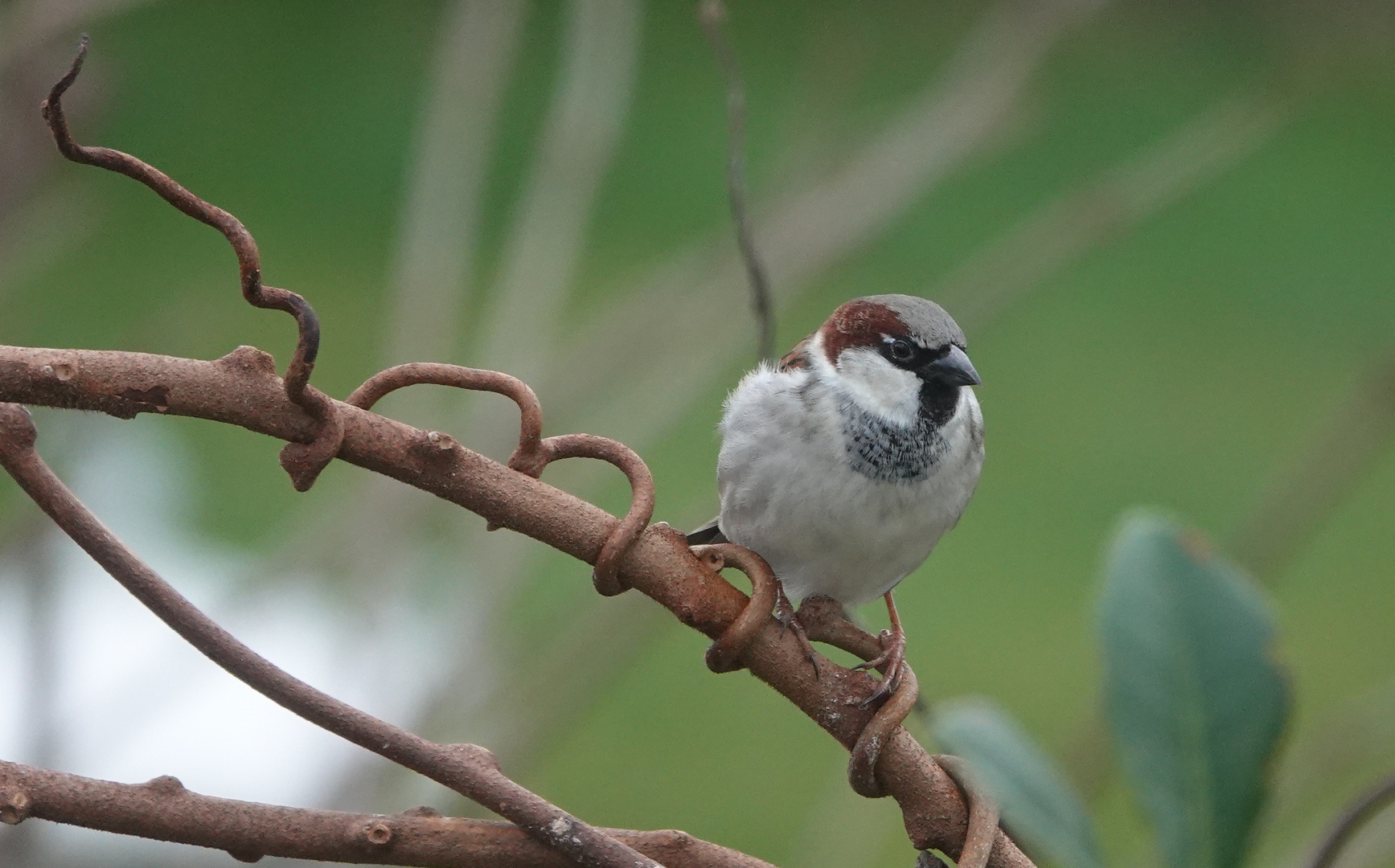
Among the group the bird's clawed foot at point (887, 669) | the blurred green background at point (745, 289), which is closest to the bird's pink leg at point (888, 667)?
the bird's clawed foot at point (887, 669)

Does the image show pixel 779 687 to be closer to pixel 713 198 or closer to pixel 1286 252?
pixel 713 198

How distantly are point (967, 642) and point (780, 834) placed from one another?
0.78 metres

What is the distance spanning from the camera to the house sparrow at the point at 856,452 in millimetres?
1063

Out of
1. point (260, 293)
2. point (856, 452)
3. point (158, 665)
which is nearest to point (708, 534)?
point (856, 452)

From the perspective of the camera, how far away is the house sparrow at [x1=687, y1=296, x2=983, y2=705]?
106cm

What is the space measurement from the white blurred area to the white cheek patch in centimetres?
43

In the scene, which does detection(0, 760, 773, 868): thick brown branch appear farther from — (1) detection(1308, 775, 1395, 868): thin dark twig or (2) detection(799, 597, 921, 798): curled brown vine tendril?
(1) detection(1308, 775, 1395, 868): thin dark twig

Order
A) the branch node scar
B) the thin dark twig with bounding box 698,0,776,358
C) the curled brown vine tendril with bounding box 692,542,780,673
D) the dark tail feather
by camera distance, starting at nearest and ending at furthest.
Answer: the branch node scar
the curled brown vine tendril with bounding box 692,542,780,673
the thin dark twig with bounding box 698,0,776,358
the dark tail feather

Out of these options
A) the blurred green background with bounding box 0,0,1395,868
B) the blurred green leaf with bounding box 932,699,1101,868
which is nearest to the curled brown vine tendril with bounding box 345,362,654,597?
the blurred green leaf with bounding box 932,699,1101,868

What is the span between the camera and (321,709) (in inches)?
19.8

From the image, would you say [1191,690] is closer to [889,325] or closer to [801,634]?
[801,634]

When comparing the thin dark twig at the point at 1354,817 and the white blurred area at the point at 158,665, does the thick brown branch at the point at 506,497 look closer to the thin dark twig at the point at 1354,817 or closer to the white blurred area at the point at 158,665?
the thin dark twig at the point at 1354,817

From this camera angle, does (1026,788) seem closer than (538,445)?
No

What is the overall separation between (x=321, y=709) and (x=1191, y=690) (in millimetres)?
459
